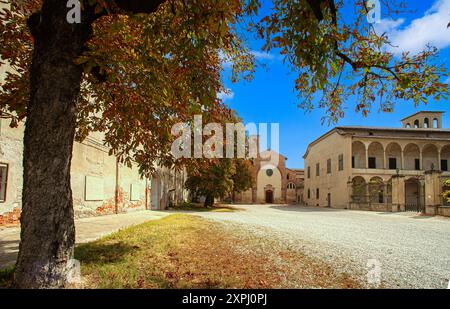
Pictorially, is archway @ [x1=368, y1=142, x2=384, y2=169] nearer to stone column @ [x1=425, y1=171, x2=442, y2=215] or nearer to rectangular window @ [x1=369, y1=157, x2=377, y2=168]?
rectangular window @ [x1=369, y1=157, x2=377, y2=168]

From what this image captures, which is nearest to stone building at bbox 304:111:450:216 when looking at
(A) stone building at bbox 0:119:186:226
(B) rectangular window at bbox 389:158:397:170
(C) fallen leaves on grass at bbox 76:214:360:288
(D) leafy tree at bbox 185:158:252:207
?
(B) rectangular window at bbox 389:158:397:170

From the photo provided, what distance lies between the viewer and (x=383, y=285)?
435cm

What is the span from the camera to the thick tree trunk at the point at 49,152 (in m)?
3.48

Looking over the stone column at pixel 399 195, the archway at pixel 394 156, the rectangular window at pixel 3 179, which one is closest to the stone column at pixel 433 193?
the stone column at pixel 399 195

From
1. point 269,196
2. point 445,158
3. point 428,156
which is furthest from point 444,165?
point 269,196

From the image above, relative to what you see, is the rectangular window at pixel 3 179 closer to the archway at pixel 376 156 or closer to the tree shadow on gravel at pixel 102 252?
the tree shadow on gravel at pixel 102 252

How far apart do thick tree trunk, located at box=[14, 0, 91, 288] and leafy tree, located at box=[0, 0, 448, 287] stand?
1cm

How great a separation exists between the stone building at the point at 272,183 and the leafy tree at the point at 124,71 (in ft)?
151

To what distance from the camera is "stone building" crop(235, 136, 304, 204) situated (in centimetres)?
5116

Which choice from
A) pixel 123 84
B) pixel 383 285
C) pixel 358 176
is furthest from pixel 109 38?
pixel 358 176

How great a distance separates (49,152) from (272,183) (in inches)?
1984

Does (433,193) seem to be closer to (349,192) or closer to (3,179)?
(349,192)
